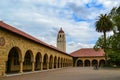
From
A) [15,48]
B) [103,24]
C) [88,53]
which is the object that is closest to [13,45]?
[15,48]

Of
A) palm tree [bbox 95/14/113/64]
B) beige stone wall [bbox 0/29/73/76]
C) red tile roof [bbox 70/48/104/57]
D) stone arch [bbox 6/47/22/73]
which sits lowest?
stone arch [bbox 6/47/22/73]

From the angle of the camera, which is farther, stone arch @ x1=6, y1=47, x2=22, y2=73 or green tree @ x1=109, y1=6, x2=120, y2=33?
stone arch @ x1=6, y1=47, x2=22, y2=73

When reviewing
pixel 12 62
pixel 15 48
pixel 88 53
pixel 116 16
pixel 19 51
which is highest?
pixel 116 16

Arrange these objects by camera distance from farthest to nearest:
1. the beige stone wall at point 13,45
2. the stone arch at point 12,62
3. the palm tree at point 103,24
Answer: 1. the palm tree at point 103,24
2. the stone arch at point 12,62
3. the beige stone wall at point 13,45

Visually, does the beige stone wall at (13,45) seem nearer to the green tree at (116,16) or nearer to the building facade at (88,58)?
the green tree at (116,16)

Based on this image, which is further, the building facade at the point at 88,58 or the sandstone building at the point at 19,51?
the building facade at the point at 88,58

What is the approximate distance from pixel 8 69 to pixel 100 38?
27763 mm

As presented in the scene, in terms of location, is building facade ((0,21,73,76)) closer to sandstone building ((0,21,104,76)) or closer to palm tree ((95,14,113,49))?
sandstone building ((0,21,104,76))

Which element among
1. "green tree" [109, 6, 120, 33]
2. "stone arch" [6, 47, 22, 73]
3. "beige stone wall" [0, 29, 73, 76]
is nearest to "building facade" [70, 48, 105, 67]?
"beige stone wall" [0, 29, 73, 76]

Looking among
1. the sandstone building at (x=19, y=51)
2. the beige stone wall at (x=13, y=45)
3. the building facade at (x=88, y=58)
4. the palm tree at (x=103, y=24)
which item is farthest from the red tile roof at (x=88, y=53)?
the beige stone wall at (x=13, y=45)

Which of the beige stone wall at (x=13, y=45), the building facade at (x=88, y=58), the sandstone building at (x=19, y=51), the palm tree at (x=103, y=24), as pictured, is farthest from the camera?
the building facade at (x=88, y=58)

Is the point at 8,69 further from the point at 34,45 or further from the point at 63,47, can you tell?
the point at 63,47

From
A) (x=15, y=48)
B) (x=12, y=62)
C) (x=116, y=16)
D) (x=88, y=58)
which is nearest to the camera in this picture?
(x=116, y=16)

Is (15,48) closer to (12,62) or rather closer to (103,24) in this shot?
(12,62)
